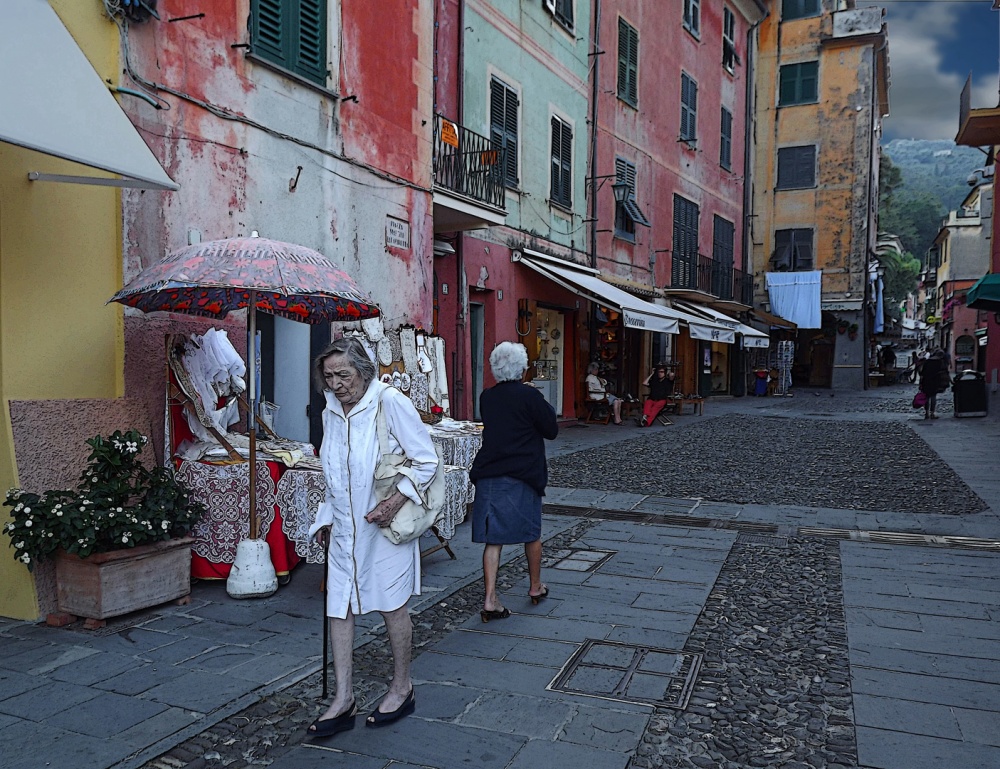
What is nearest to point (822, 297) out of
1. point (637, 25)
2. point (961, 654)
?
point (637, 25)

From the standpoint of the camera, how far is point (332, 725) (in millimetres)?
3359

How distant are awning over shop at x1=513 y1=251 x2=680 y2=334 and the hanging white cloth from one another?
17497mm

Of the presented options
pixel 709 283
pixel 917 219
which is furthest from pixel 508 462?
pixel 917 219

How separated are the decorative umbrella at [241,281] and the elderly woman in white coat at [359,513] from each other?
1.64 m

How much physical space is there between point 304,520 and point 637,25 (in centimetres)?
1655

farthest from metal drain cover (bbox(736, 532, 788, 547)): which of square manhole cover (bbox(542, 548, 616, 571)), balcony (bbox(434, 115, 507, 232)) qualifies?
balcony (bbox(434, 115, 507, 232))

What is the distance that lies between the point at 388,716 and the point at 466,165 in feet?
30.7

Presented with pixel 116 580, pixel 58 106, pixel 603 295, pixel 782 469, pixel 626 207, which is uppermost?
pixel 626 207

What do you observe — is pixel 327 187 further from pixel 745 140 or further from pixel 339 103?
pixel 745 140

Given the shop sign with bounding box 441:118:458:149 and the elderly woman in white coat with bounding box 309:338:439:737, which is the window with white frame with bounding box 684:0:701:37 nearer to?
the shop sign with bounding box 441:118:458:149

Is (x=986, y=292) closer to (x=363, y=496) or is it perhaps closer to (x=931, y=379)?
(x=931, y=379)

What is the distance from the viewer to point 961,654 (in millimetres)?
4320

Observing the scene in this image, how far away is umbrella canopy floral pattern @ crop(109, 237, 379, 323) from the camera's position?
4832mm

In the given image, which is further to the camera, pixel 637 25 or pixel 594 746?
pixel 637 25
